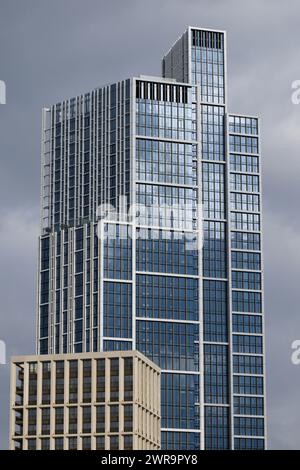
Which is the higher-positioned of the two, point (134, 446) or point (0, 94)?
point (0, 94)
